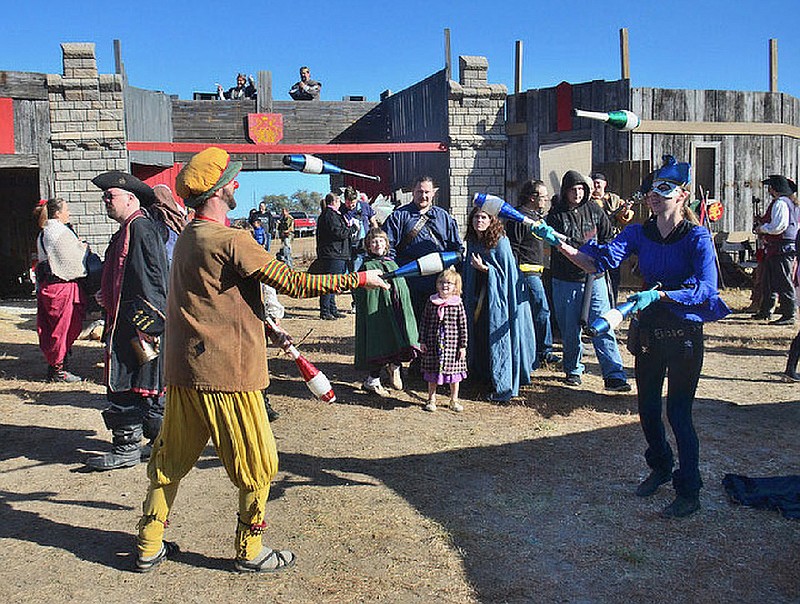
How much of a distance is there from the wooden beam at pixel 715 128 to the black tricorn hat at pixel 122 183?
35.4 ft

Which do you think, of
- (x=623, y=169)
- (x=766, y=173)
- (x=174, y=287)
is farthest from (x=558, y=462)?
(x=766, y=173)

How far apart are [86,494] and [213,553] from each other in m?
1.29

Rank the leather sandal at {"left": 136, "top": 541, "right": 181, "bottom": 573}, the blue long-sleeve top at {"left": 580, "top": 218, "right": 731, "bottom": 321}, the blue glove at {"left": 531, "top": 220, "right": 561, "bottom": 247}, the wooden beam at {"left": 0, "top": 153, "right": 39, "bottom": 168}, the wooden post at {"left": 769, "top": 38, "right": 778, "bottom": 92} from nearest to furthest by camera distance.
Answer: the leather sandal at {"left": 136, "top": 541, "right": 181, "bottom": 573} < the blue long-sleeve top at {"left": 580, "top": 218, "right": 731, "bottom": 321} < the blue glove at {"left": 531, "top": 220, "right": 561, "bottom": 247} < the wooden beam at {"left": 0, "top": 153, "right": 39, "bottom": 168} < the wooden post at {"left": 769, "top": 38, "right": 778, "bottom": 92}

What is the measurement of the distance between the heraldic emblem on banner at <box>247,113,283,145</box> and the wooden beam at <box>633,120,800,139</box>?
838 cm

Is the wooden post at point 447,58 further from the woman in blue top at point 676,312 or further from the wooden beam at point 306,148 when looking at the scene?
the woman in blue top at point 676,312

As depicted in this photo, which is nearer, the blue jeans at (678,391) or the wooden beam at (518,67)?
the blue jeans at (678,391)

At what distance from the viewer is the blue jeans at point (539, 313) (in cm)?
765

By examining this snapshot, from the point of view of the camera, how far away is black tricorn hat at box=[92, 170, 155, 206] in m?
4.98

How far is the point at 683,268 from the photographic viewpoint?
4.31 meters

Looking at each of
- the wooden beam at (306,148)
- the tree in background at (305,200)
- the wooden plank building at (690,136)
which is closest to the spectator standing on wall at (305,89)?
the wooden beam at (306,148)

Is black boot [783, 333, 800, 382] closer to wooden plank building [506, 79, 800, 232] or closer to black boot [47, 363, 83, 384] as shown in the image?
wooden plank building [506, 79, 800, 232]

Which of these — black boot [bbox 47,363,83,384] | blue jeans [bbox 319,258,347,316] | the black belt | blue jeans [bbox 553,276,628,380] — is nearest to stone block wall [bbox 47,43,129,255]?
blue jeans [bbox 319,258,347,316]

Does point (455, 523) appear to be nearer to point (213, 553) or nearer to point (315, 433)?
point (213, 553)

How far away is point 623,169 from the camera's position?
44.9ft
